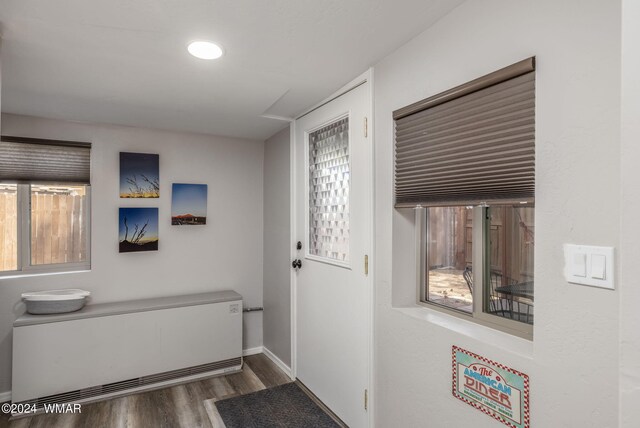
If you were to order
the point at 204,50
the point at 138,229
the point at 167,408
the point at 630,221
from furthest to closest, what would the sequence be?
the point at 138,229, the point at 167,408, the point at 204,50, the point at 630,221

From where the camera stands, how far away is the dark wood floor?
2.48 metres

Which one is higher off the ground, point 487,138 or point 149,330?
point 487,138

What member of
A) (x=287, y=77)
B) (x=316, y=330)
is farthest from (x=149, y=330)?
(x=287, y=77)

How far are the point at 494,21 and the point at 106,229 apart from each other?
3.25m

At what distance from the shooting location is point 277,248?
3.46 meters

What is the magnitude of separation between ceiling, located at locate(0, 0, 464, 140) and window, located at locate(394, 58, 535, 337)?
17.6 inches

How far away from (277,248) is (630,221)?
2.95 m

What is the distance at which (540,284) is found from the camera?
1174 millimetres

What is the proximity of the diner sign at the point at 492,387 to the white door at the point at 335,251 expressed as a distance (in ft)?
2.20

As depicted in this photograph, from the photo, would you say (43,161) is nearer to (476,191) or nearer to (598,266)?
(476,191)

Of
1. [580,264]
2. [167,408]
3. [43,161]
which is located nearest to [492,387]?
[580,264]

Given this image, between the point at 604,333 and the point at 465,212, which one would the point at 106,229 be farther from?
the point at 604,333

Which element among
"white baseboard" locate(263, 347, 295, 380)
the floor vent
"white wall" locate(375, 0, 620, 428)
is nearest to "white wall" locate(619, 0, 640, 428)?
"white wall" locate(375, 0, 620, 428)

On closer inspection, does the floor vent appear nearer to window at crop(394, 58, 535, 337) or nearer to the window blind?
window at crop(394, 58, 535, 337)
